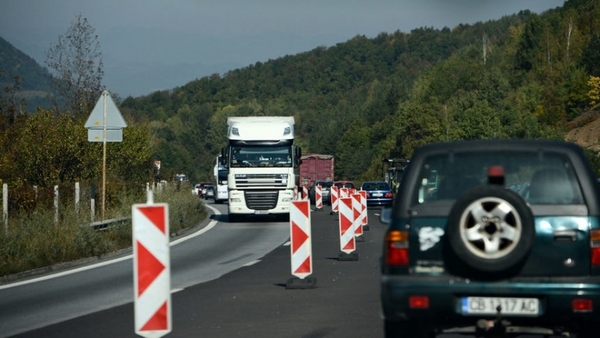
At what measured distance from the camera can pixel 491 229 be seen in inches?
291

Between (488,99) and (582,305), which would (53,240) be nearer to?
(582,305)

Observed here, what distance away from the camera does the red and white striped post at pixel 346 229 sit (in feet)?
63.6

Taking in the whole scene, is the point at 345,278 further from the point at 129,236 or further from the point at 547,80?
the point at 547,80

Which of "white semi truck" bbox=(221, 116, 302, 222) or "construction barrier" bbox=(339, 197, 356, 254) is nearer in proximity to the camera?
"construction barrier" bbox=(339, 197, 356, 254)

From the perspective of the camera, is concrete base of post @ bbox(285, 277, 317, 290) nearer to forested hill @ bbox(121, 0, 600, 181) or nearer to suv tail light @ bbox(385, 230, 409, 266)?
suv tail light @ bbox(385, 230, 409, 266)

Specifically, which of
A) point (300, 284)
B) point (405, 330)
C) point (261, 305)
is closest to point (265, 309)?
point (261, 305)

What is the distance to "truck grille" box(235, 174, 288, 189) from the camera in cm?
3550

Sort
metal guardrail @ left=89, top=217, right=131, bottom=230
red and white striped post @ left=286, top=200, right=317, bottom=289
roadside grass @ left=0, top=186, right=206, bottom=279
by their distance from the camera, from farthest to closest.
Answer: metal guardrail @ left=89, top=217, right=131, bottom=230, roadside grass @ left=0, top=186, right=206, bottom=279, red and white striped post @ left=286, top=200, right=317, bottom=289

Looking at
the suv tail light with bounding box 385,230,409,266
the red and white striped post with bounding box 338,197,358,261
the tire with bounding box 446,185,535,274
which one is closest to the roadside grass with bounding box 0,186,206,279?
the red and white striped post with bounding box 338,197,358,261

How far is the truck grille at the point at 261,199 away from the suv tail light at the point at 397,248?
27.8 metres

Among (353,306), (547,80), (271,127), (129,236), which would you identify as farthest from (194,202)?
(547,80)

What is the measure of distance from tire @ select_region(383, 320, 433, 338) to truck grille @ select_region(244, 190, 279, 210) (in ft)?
90.3

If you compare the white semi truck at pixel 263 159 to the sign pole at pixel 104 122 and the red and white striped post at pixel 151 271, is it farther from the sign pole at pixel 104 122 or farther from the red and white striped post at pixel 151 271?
the red and white striped post at pixel 151 271

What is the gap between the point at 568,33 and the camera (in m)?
140
